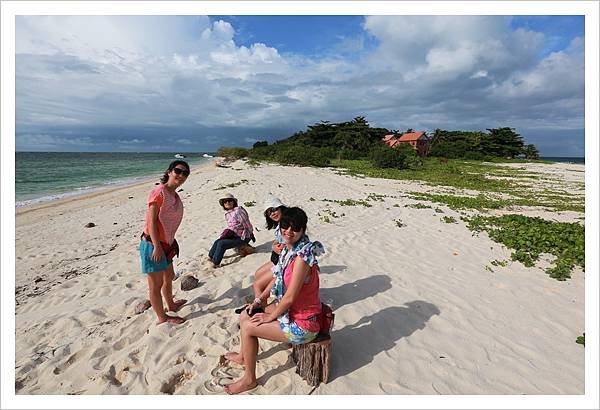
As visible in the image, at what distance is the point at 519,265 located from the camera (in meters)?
5.99

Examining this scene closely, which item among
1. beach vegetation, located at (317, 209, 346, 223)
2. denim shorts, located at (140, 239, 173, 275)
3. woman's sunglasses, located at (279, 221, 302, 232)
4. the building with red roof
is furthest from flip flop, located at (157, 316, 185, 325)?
the building with red roof

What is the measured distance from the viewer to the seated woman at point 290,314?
9.30 feet

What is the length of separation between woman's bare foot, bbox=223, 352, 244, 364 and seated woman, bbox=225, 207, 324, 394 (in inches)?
8.0

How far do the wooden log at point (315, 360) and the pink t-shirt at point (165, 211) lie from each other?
6.51 ft

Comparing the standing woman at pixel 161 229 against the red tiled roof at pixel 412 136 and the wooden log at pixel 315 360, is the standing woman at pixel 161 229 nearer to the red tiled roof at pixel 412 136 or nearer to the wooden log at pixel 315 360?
the wooden log at pixel 315 360

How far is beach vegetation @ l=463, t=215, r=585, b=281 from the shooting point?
5930mm

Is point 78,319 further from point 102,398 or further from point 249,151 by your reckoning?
point 249,151

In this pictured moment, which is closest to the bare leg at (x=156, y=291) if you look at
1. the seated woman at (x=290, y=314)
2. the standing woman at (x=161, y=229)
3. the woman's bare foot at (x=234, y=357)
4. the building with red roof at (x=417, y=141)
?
the standing woman at (x=161, y=229)

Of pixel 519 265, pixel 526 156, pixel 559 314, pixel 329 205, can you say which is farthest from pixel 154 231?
pixel 526 156

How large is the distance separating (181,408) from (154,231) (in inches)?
70.3

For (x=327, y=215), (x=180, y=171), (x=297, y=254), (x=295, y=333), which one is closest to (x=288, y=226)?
(x=297, y=254)

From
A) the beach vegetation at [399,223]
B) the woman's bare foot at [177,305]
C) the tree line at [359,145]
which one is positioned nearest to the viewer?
the woman's bare foot at [177,305]

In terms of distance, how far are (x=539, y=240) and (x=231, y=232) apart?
21.6 feet

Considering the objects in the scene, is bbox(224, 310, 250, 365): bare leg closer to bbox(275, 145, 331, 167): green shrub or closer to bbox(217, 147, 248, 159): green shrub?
bbox(275, 145, 331, 167): green shrub
